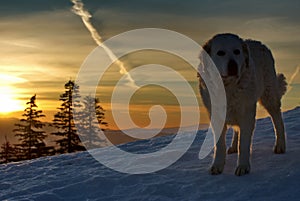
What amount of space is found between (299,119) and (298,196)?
616 cm

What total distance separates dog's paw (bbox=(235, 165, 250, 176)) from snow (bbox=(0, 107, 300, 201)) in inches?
4.7

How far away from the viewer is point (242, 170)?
6.93 m

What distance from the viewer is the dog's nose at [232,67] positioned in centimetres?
677

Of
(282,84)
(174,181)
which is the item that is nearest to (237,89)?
(174,181)

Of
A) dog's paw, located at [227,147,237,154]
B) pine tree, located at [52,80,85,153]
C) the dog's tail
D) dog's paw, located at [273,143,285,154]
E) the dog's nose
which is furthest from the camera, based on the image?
pine tree, located at [52,80,85,153]

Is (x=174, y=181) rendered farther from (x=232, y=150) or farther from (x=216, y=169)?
(x=232, y=150)

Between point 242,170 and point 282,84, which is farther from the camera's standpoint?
point 282,84

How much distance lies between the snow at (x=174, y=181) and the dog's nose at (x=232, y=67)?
1674mm

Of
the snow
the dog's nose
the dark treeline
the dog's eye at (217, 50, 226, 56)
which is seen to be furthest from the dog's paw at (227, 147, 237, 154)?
the dark treeline

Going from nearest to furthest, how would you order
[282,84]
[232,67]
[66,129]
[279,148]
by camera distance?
[232,67] → [279,148] → [282,84] → [66,129]

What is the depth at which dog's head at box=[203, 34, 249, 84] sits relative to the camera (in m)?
6.80

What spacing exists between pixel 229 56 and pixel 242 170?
1862 mm

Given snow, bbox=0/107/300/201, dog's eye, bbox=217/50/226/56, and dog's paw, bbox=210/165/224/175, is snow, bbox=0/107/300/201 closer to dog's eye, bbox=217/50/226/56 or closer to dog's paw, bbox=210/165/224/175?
dog's paw, bbox=210/165/224/175

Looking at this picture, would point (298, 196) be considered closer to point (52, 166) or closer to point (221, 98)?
point (221, 98)
